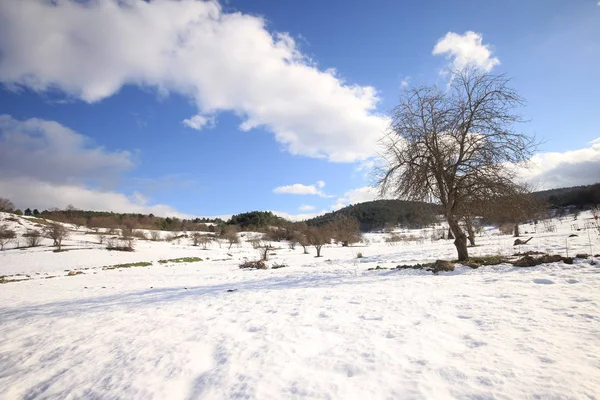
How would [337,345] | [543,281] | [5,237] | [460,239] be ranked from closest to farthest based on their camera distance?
[337,345]
[543,281]
[460,239]
[5,237]

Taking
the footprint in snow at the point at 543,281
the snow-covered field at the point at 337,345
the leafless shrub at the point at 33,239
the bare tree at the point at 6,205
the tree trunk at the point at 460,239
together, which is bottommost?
the footprint in snow at the point at 543,281


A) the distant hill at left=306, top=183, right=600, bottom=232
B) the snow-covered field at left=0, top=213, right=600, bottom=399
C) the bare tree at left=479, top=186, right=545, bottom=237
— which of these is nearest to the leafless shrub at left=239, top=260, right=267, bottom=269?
the distant hill at left=306, top=183, right=600, bottom=232

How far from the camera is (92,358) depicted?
15.5 feet

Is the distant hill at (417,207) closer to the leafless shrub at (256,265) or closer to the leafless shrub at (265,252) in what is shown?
the leafless shrub at (256,265)

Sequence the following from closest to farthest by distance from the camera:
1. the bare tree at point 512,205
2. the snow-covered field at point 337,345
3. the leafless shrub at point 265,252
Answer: the snow-covered field at point 337,345 < the bare tree at point 512,205 < the leafless shrub at point 265,252

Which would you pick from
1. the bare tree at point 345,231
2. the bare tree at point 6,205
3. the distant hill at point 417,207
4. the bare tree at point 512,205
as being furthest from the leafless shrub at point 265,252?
the bare tree at point 6,205

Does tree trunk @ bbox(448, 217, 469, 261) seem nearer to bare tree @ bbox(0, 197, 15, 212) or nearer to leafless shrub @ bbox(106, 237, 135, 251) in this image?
leafless shrub @ bbox(106, 237, 135, 251)

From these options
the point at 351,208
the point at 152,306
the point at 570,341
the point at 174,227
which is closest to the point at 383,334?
the point at 570,341

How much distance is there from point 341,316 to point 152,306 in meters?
6.18

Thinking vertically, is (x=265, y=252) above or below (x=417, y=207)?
below


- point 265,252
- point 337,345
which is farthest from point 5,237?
point 337,345

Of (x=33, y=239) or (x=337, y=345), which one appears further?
(x=33, y=239)

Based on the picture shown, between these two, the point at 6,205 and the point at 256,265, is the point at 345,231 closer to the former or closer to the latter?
the point at 256,265

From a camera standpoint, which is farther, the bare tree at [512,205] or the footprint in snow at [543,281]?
the bare tree at [512,205]
